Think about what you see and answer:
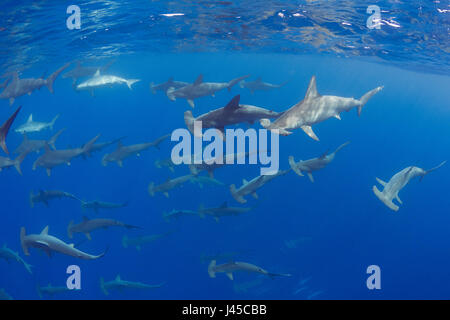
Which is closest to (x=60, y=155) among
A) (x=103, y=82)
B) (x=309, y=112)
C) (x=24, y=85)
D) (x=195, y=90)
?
(x=24, y=85)

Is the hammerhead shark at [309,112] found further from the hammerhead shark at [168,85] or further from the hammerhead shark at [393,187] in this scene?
the hammerhead shark at [168,85]

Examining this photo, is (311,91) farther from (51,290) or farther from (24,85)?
(51,290)

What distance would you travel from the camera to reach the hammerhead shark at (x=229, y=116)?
268 inches

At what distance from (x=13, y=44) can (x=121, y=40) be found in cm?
748

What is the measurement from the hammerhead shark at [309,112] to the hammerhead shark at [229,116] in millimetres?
872

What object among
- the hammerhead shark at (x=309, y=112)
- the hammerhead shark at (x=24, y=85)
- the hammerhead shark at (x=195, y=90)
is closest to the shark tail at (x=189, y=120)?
the hammerhead shark at (x=309, y=112)

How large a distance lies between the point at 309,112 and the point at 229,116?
175 cm

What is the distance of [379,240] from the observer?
75.1 ft

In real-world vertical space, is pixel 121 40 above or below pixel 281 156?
above

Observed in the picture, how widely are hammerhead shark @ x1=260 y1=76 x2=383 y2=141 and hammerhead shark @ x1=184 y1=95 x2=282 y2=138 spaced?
34.3 inches

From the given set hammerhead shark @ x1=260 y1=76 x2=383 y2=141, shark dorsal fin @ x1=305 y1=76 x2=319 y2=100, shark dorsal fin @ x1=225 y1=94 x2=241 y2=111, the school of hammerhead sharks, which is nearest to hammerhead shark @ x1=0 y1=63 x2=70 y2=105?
the school of hammerhead sharks

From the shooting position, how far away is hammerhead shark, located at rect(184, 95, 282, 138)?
22.3 ft

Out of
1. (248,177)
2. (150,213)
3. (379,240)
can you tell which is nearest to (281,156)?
(248,177)

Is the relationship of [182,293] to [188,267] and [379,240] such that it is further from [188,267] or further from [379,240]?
[379,240]
